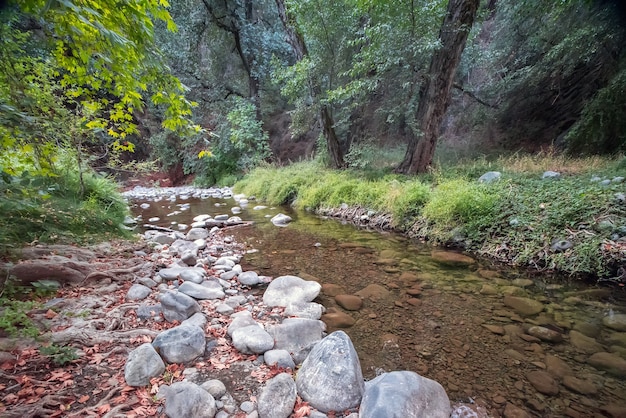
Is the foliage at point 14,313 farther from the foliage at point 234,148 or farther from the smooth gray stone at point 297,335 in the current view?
the foliage at point 234,148

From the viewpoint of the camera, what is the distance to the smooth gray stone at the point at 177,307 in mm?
2271

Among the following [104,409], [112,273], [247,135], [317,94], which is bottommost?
[104,409]

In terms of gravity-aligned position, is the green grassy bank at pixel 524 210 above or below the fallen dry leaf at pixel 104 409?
above

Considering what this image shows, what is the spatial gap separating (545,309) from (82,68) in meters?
4.26

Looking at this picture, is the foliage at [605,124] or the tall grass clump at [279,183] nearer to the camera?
the foliage at [605,124]

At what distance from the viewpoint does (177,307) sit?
7.54 ft

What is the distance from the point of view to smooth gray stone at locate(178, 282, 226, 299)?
2.68 metres

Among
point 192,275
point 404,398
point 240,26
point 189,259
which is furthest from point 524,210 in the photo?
point 240,26

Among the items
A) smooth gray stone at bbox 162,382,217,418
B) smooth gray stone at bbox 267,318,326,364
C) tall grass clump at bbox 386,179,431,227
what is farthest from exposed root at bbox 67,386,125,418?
tall grass clump at bbox 386,179,431,227

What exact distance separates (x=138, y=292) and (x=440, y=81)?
642 centimetres

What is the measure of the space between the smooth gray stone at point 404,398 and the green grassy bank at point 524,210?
2.51m

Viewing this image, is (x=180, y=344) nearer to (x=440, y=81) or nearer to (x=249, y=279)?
(x=249, y=279)

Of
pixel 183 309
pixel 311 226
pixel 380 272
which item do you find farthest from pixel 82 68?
pixel 311 226

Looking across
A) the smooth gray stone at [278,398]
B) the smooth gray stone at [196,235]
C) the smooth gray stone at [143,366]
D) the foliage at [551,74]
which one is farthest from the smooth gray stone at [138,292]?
the foliage at [551,74]
